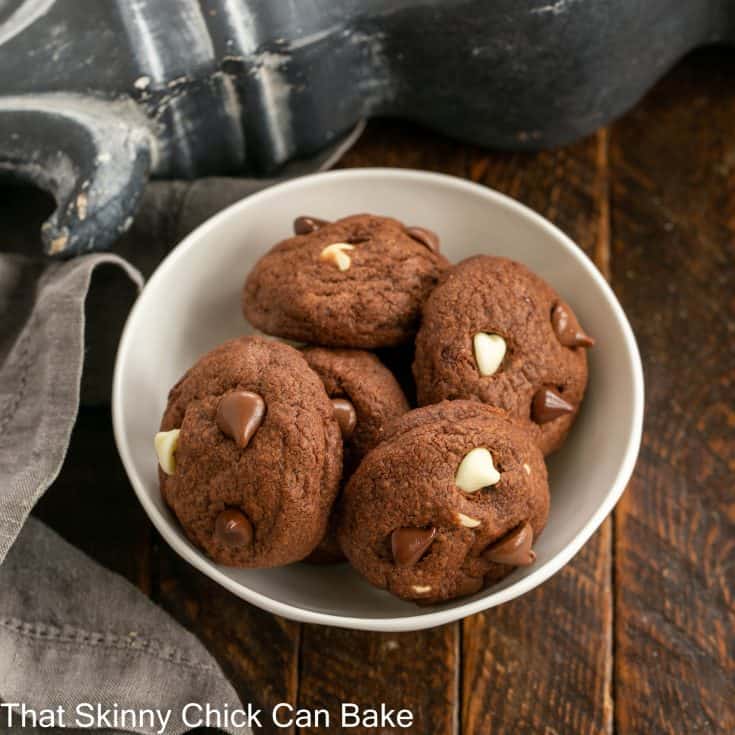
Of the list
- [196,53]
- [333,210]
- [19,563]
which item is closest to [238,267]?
[333,210]

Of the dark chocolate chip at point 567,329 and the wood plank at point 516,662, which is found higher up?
the dark chocolate chip at point 567,329

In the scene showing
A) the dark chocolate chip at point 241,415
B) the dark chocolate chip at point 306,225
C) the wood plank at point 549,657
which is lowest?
the wood plank at point 549,657

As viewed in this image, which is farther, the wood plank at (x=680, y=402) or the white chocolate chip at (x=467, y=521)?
the wood plank at (x=680, y=402)

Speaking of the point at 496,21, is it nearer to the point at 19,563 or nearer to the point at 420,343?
the point at 420,343

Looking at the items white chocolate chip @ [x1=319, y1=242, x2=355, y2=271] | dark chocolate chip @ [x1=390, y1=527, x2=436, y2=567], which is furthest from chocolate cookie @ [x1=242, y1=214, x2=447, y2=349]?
dark chocolate chip @ [x1=390, y1=527, x2=436, y2=567]

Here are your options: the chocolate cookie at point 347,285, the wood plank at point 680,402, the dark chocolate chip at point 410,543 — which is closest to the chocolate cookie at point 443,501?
the dark chocolate chip at point 410,543

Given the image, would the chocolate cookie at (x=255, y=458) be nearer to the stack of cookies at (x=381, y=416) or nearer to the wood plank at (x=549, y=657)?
the stack of cookies at (x=381, y=416)
